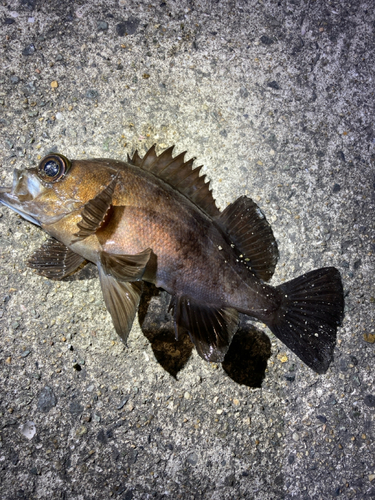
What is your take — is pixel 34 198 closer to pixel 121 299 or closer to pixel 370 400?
pixel 121 299

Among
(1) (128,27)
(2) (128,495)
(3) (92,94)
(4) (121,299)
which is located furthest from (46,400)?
(1) (128,27)

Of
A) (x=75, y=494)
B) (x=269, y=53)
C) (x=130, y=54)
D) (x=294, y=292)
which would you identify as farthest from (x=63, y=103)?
(x=75, y=494)

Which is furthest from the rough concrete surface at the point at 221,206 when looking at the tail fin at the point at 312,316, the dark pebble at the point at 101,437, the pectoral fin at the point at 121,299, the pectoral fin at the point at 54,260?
the pectoral fin at the point at 121,299

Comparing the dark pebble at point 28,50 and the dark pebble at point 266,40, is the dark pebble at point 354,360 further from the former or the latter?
the dark pebble at point 28,50

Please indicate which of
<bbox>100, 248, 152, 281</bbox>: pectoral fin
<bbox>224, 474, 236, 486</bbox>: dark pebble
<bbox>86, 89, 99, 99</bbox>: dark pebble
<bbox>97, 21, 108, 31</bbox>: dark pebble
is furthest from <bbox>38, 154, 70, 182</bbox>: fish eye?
<bbox>224, 474, 236, 486</bbox>: dark pebble

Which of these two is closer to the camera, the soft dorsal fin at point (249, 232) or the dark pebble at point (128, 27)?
the soft dorsal fin at point (249, 232)

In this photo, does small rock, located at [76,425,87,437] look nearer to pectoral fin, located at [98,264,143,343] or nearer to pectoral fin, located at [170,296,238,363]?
pectoral fin, located at [98,264,143,343]

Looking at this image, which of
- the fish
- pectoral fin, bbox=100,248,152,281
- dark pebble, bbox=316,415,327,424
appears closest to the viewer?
pectoral fin, bbox=100,248,152,281

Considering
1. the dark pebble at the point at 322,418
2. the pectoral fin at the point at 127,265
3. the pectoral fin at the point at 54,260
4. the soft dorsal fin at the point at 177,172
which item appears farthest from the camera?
the dark pebble at the point at 322,418
